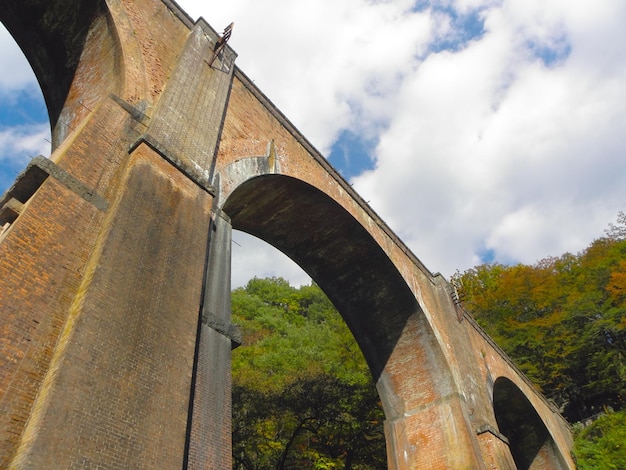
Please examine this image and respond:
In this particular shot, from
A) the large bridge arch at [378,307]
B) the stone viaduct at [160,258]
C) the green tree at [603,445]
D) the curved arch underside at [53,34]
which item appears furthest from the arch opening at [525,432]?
the curved arch underside at [53,34]

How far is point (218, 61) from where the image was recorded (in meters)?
7.75

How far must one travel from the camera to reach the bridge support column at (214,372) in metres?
4.26

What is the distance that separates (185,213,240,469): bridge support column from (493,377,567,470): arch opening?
41.6 ft

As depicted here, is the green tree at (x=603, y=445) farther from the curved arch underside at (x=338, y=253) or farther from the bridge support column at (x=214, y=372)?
the bridge support column at (x=214, y=372)

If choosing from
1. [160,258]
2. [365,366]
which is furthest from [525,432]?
[160,258]

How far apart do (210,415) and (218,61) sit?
216 inches

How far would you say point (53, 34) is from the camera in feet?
22.2

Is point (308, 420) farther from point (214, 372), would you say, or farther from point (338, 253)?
point (214, 372)

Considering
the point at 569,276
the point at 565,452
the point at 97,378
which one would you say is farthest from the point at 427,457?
the point at 569,276

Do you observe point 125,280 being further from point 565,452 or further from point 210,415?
point 565,452

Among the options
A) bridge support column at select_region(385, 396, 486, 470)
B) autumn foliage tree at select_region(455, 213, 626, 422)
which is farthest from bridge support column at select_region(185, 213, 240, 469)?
autumn foliage tree at select_region(455, 213, 626, 422)

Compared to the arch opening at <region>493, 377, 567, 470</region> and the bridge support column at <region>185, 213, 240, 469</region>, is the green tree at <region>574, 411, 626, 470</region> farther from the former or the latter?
the bridge support column at <region>185, 213, 240, 469</region>

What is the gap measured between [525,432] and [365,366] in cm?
581

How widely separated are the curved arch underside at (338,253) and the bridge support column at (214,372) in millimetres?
3116
